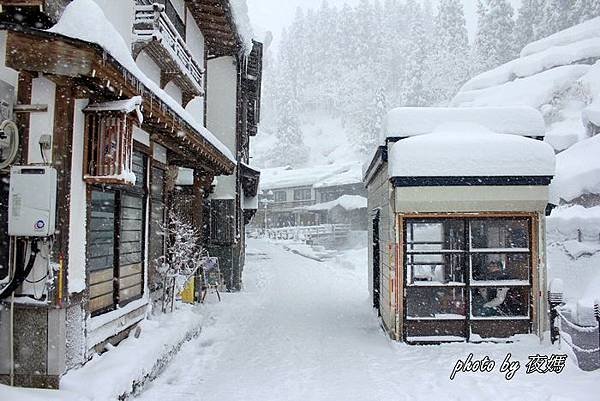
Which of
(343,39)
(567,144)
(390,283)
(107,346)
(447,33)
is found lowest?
(107,346)

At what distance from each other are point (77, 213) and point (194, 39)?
8.76m

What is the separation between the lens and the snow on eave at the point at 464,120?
9.80 metres

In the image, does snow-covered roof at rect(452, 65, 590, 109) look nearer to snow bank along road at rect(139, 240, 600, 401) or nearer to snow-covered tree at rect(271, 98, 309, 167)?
snow bank along road at rect(139, 240, 600, 401)

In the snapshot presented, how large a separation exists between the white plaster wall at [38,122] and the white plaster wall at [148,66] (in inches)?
151

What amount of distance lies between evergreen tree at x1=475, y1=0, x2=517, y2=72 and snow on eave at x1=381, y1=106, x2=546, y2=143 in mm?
51698

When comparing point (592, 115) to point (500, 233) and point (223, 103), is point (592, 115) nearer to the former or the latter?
point (223, 103)

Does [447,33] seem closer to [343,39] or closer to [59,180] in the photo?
[343,39]

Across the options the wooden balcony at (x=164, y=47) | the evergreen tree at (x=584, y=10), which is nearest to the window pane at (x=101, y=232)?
the wooden balcony at (x=164, y=47)

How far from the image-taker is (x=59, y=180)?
560 cm

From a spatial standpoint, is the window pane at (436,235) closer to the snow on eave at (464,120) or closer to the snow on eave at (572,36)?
the snow on eave at (464,120)

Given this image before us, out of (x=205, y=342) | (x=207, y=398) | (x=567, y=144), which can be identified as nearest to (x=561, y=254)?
(x=567, y=144)

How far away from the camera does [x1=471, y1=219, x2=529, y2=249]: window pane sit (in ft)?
31.4

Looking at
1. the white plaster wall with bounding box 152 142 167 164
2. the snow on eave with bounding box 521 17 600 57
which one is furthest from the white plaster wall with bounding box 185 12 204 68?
the snow on eave with bounding box 521 17 600 57

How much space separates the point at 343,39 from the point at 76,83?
82.5m
